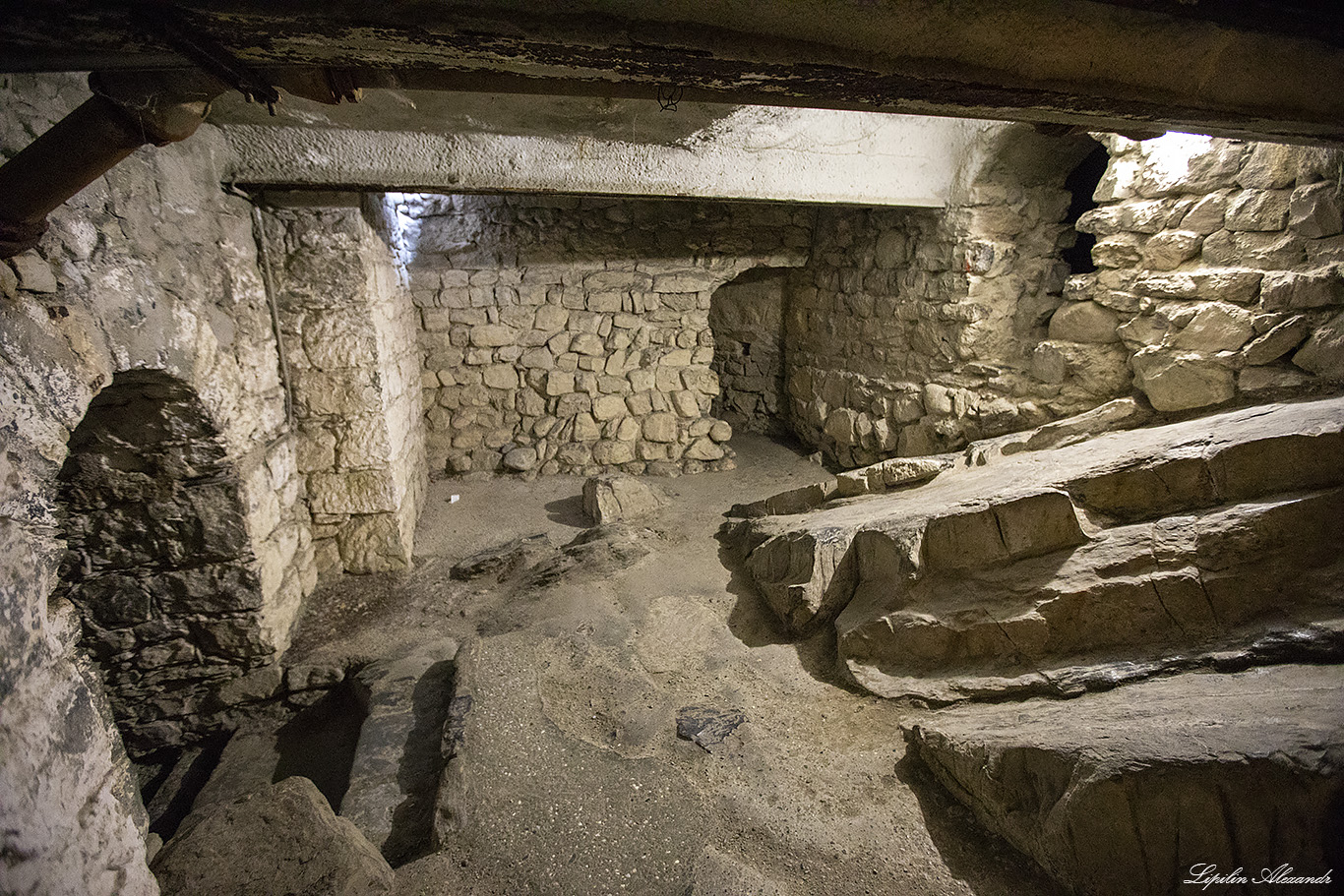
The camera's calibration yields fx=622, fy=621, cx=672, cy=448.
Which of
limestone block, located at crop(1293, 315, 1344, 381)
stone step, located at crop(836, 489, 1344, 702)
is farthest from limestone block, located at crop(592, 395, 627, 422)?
limestone block, located at crop(1293, 315, 1344, 381)

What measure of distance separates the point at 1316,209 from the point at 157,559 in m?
5.23

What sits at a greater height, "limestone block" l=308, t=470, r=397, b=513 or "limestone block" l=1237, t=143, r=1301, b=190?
"limestone block" l=1237, t=143, r=1301, b=190

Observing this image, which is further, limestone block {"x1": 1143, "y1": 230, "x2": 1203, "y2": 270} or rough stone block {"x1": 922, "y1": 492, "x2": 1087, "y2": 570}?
limestone block {"x1": 1143, "y1": 230, "x2": 1203, "y2": 270}

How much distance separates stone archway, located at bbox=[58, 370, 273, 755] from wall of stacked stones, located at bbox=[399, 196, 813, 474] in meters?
2.43

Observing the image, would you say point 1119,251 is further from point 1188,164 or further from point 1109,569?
point 1109,569

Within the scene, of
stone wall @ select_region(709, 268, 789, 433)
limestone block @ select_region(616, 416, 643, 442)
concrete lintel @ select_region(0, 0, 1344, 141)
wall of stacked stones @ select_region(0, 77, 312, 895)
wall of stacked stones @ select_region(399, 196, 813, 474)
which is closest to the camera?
concrete lintel @ select_region(0, 0, 1344, 141)

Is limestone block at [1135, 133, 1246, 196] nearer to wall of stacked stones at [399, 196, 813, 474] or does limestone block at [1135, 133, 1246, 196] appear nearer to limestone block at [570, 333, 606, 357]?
wall of stacked stones at [399, 196, 813, 474]

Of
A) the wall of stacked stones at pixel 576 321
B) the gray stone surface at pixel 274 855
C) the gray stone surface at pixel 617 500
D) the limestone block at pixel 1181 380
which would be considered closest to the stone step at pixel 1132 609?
the limestone block at pixel 1181 380

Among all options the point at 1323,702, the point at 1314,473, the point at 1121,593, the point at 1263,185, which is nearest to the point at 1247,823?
the point at 1323,702

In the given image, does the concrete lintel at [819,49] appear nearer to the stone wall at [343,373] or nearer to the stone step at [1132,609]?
the stone step at [1132,609]

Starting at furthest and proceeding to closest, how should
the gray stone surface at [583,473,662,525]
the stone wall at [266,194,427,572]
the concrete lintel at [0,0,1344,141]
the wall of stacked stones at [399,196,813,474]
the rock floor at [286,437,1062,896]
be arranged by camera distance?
the wall of stacked stones at [399,196,813,474] → the gray stone surface at [583,473,662,525] → the stone wall at [266,194,427,572] → the rock floor at [286,437,1062,896] → the concrete lintel at [0,0,1344,141]

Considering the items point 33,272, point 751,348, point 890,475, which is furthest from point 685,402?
point 33,272

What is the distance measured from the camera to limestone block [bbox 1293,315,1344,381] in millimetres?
2643

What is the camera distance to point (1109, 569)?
225cm
